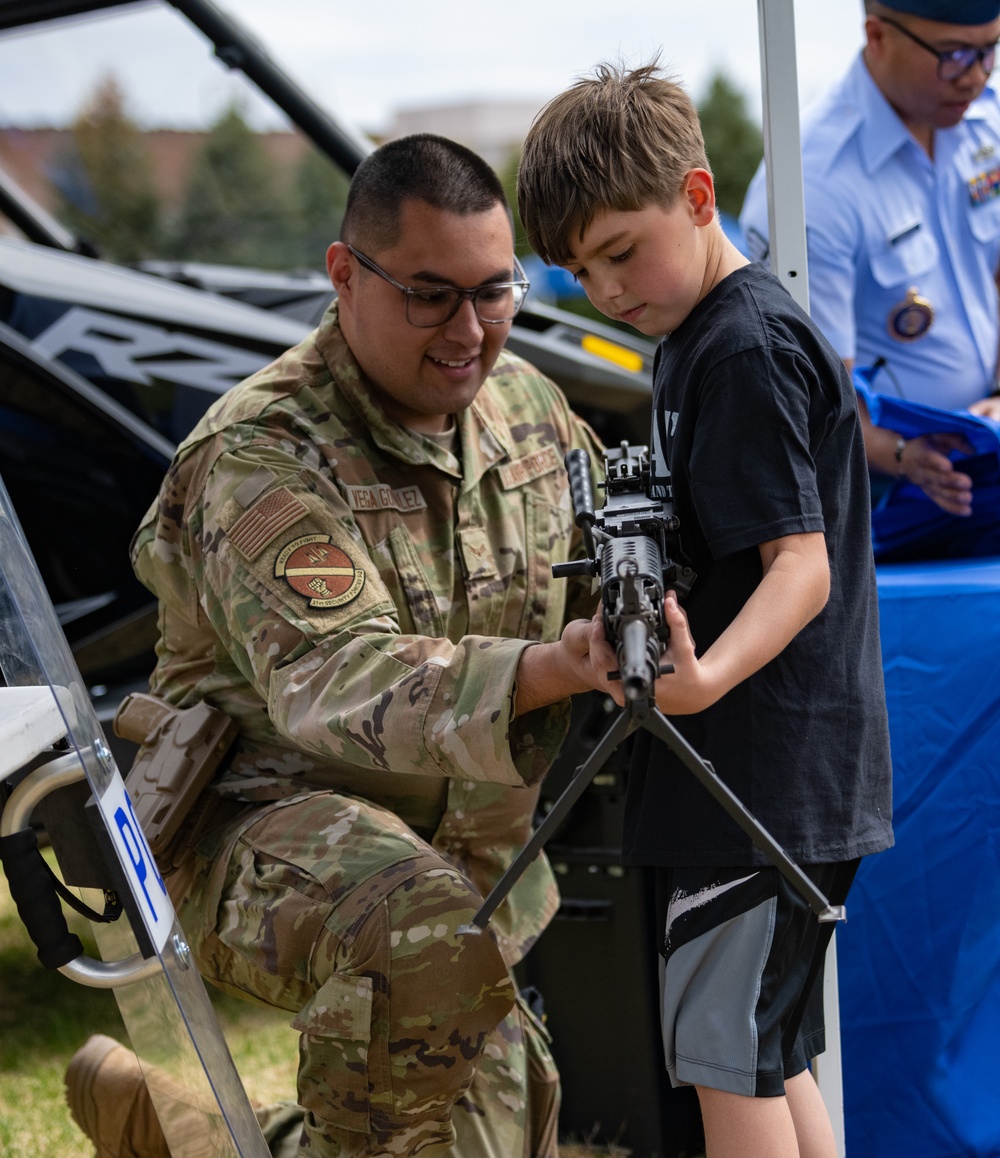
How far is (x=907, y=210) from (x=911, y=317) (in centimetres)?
22

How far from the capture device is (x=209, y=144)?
63.4 ft

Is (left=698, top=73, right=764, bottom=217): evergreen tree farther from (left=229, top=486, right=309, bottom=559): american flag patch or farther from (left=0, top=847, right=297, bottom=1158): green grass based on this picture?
(left=229, top=486, right=309, bottom=559): american flag patch

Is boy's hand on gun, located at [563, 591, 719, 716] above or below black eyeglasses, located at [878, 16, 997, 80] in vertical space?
below

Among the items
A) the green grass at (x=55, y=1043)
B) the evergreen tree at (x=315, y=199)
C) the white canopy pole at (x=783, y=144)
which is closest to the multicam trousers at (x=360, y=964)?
the green grass at (x=55, y=1043)

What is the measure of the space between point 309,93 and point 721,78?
13187mm

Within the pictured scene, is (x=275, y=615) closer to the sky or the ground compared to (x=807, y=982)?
closer to the sky

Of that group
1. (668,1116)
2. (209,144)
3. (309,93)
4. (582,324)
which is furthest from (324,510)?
(209,144)

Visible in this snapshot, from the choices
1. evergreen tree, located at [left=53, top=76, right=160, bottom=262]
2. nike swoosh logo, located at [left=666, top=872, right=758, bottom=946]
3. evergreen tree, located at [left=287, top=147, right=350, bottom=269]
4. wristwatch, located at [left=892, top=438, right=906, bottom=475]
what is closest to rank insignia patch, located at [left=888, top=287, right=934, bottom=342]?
wristwatch, located at [left=892, top=438, right=906, bottom=475]

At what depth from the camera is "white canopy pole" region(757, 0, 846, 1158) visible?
1823mm

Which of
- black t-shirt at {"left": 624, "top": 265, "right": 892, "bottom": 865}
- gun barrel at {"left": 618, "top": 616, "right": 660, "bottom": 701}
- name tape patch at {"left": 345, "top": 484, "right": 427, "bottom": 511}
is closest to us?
gun barrel at {"left": 618, "top": 616, "right": 660, "bottom": 701}

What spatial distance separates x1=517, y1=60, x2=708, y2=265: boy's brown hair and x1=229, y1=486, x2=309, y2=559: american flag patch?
500mm

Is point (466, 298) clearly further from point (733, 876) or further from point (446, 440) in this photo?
point (733, 876)

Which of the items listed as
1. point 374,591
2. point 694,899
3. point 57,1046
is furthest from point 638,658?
point 57,1046

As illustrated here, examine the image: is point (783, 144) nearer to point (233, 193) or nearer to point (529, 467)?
point (529, 467)
